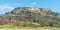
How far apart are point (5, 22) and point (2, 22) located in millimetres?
814

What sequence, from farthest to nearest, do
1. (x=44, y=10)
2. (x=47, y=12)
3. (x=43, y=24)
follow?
(x=44, y=10), (x=47, y=12), (x=43, y=24)

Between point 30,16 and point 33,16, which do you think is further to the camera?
point 30,16

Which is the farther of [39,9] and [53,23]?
[39,9]

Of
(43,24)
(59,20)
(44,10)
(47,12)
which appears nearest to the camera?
(43,24)

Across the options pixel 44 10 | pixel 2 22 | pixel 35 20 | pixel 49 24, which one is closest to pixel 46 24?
pixel 49 24

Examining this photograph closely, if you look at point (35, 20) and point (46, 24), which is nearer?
point (46, 24)

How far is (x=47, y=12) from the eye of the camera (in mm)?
47875

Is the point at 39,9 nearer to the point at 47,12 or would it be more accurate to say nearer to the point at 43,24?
the point at 47,12

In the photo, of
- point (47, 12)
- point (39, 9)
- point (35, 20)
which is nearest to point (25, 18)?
point (35, 20)

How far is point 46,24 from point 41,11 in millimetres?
19234

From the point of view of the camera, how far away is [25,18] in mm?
37812

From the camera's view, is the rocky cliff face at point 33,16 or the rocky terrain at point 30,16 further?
the rocky cliff face at point 33,16

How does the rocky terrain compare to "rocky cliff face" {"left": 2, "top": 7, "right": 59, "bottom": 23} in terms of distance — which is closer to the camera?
the rocky terrain

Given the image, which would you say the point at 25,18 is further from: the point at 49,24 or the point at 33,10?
the point at 33,10
